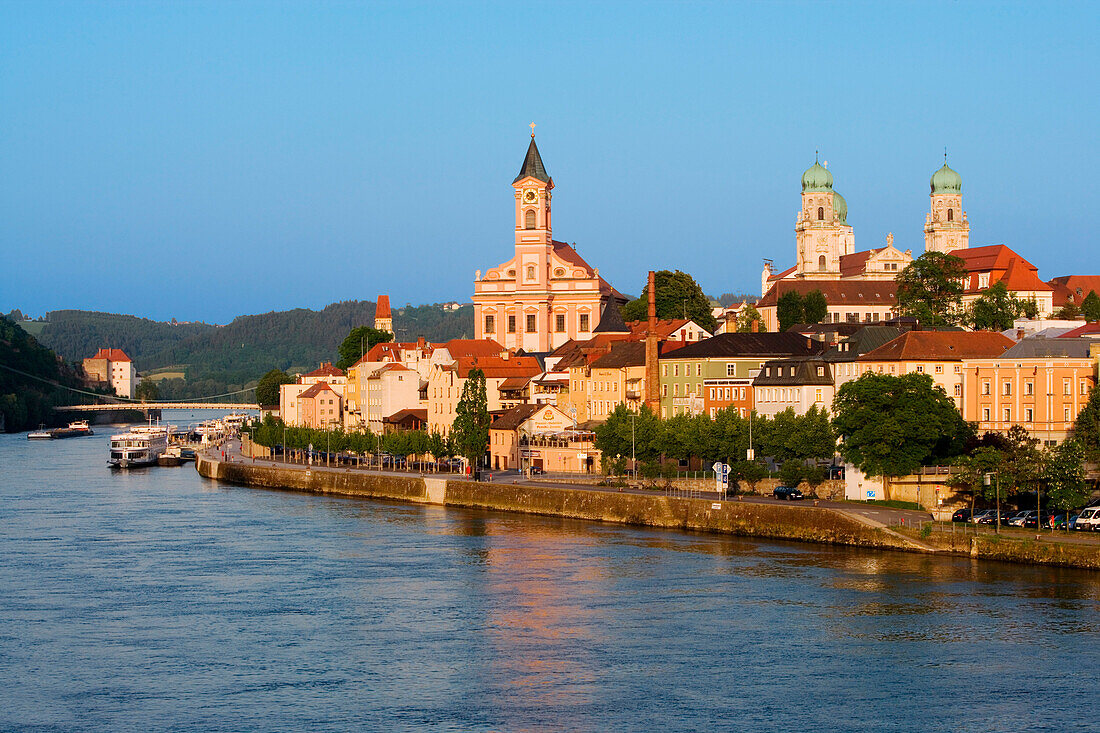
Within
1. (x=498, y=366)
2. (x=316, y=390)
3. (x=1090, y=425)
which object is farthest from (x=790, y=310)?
(x=1090, y=425)

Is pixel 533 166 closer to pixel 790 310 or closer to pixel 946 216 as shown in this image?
pixel 790 310

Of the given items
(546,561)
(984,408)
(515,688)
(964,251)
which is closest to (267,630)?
(515,688)

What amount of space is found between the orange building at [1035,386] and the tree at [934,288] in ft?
114

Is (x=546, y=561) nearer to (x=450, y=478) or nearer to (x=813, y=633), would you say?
(x=813, y=633)

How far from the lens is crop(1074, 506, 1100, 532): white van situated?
47125 millimetres

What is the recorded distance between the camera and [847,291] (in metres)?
122

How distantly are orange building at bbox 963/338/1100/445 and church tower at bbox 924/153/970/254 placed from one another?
8581cm

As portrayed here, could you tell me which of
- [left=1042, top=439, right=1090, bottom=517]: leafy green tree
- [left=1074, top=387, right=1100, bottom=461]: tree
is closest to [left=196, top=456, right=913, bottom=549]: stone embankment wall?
[left=1042, top=439, right=1090, bottom=517]: leafy green tree

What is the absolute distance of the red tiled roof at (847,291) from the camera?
121 m

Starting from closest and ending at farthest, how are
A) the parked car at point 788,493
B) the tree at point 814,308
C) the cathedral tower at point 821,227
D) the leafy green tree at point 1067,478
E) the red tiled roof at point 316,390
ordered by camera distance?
the leafy green tree at point 1067,478, the parked car at point 788,493, the tree at point 814,308, the red tiled roof at point 316,390, the cathedral tower at point 821,227

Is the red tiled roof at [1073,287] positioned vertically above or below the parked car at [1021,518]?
above

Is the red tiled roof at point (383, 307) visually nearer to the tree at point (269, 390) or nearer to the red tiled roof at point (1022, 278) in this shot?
the tree at point (269, 390)

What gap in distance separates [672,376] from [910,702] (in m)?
46.0

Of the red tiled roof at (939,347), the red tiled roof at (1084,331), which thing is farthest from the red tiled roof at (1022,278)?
the red tiled roof at (939,347)
